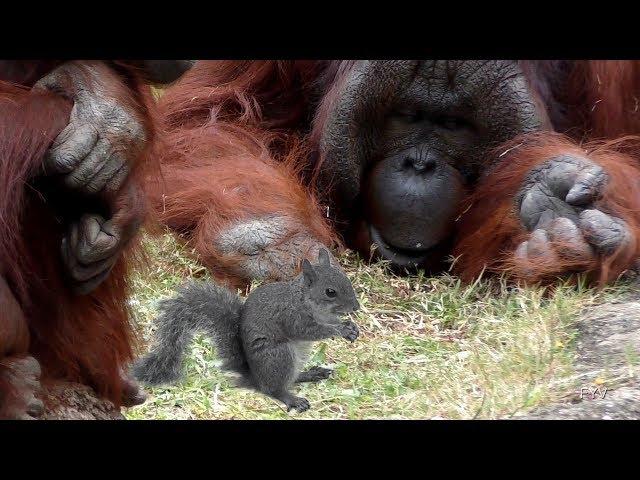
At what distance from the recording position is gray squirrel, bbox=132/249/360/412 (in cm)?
204

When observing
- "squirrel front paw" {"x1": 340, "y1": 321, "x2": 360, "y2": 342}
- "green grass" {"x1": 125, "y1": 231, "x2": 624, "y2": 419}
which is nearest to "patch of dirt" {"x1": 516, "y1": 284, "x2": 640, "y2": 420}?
"green grass" {"x1": 125, "y1": 231, "x2": 624, "y2": 419}

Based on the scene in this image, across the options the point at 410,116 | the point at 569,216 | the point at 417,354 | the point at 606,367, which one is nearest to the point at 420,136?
the point at 410,116

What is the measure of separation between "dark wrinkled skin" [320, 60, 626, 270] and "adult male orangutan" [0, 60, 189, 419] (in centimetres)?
142

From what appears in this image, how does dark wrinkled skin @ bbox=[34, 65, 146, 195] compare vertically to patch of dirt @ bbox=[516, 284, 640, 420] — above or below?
above

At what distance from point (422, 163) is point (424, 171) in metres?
0.03

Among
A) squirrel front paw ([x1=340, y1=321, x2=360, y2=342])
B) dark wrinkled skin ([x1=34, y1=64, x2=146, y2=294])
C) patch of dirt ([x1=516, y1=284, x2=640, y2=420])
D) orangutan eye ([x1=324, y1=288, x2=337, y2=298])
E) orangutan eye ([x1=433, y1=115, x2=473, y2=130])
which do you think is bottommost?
patch of dirt ([x1=516, y1=284, x2=640, y2=420])

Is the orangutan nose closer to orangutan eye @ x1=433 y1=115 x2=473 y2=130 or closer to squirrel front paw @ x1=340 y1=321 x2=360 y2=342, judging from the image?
orangutan eye @ x1=433 y1=115 x2=473 y2=130

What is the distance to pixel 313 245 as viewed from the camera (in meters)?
3.01

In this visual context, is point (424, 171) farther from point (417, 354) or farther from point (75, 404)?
point (75, 404)

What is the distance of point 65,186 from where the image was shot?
175 cm

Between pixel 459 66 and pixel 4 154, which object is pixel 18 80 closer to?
pixel 4 154
